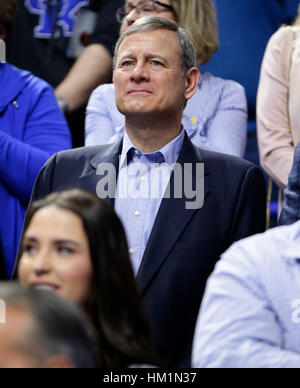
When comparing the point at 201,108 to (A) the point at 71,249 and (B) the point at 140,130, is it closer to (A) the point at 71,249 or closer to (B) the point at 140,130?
(B) the point at 140,130

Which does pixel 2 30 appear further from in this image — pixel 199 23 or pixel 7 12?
pixel 199 23

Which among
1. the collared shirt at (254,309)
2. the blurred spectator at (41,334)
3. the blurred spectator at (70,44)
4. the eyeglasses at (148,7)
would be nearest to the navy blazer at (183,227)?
the collared shirt at (254,309)

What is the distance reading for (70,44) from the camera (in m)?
4.53

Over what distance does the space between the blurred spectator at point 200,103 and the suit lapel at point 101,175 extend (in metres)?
0.52

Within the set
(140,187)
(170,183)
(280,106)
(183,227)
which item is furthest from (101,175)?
(280,106)

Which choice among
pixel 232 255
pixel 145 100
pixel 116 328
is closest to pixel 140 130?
pixel 145 100

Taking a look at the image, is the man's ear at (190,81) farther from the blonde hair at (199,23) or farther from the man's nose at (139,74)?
the blonde hair at (199,23)

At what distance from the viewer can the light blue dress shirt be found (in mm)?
3752

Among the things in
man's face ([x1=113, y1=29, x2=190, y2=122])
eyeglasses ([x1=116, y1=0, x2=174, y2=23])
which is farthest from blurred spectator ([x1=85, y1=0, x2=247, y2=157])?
man's face ([x1=113, y1=29, x2=190, y2=122])

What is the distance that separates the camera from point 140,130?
320cm

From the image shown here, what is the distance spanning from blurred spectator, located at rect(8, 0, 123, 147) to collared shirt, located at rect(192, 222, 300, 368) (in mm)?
2130

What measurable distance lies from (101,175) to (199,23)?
112cm

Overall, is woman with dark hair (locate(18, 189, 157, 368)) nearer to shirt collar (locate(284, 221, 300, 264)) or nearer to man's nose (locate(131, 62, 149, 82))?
shirt collar (locate(284, 221, 300, 264))
